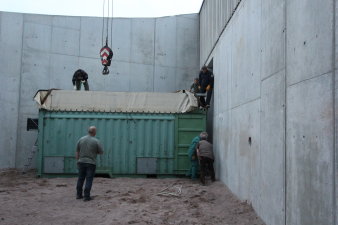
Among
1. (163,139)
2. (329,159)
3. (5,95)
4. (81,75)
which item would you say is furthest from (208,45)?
(329,159)

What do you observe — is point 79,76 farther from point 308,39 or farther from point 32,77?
point 308,39

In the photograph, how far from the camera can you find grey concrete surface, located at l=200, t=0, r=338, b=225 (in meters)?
3.26

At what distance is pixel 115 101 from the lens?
10719 mm

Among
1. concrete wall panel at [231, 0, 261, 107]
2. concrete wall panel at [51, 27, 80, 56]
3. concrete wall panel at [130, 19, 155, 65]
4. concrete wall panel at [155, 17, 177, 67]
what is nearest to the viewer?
concrete wall panel at [231, 0, 261, 107]

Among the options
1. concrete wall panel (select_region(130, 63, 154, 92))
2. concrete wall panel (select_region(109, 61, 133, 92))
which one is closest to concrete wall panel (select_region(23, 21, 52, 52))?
concrete wall panel (select_region(109, 61, 133, 92))

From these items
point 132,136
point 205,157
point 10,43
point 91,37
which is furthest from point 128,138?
point 10,43

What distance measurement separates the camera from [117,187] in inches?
353

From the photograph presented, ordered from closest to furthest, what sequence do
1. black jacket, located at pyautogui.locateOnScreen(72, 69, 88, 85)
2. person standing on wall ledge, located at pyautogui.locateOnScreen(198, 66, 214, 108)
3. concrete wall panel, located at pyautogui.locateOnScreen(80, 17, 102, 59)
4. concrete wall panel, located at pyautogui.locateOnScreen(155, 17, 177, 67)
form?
1. person standing on wall ledge, located at pyautogui.locateOnScreen(198, 66, 214, 108)
2. black jacket, located at pyautogui.locateOnScreen(72, 69, 88, 85)
3. concrete wall panel, located at pyautogui.locateOnScreen(80, 17, 102, 59)
4. concrete wall panel, located at pyautogui.locateOnScreen(155, 17, 177, 67)

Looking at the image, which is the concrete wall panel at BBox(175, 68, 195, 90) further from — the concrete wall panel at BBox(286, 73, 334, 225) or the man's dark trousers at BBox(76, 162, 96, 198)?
the concrete wall panel at BBox(286, 73, 334, 225)

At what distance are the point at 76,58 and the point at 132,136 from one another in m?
4.70

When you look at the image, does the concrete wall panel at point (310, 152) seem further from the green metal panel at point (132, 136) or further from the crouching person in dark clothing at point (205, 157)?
the green metal panel at point (132, 136)

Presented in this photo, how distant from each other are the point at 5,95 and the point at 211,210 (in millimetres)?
9281

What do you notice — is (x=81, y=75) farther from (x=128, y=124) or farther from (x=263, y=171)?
(x=263, y=171)

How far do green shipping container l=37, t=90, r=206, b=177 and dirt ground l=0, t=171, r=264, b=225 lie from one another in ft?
2.68
